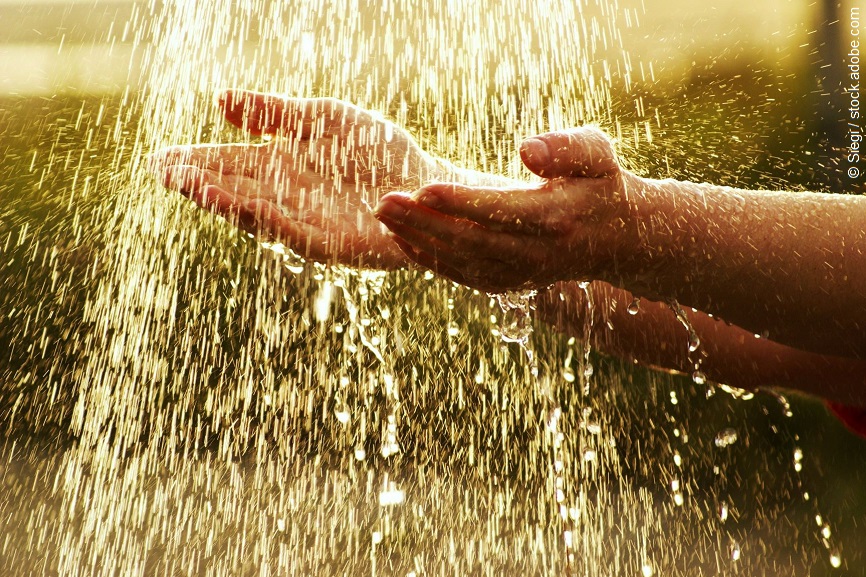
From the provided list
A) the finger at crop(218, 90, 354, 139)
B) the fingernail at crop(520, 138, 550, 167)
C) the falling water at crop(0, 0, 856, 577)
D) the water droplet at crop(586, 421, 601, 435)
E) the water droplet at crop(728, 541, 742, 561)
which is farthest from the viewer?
the water droplet at crop(586, 421, 601, 435)

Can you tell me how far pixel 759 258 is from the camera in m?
1.73

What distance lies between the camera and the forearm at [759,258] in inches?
67.6

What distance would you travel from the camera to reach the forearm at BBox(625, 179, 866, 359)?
5.63 ft

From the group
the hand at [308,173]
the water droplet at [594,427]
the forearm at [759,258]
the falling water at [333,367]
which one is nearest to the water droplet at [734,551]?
the falling water at [333,367]

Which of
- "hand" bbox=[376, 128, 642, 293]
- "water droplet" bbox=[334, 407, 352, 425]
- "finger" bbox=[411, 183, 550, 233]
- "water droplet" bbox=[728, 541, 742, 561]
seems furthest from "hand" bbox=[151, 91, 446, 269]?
A: "water droplet" bbox=[334, 407, 352, 425]

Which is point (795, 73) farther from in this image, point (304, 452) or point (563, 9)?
point (304, 452)

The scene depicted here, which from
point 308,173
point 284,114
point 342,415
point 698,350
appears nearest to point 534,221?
point 308,173

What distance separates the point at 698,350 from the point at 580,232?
878 mm

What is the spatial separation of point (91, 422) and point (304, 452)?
1980mm

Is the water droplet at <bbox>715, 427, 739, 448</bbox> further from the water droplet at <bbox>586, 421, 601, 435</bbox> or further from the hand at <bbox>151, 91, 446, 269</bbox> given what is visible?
the hand at <bbox>151, 91, 446, 269</bbox>

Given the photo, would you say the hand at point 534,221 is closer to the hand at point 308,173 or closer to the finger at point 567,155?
the finger at point 567,155

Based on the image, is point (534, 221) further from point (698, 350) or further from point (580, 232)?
point (698, 350)

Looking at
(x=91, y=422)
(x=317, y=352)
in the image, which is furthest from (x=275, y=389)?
(x=91, y=422)

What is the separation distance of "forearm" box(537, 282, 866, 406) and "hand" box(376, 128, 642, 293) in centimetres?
63
